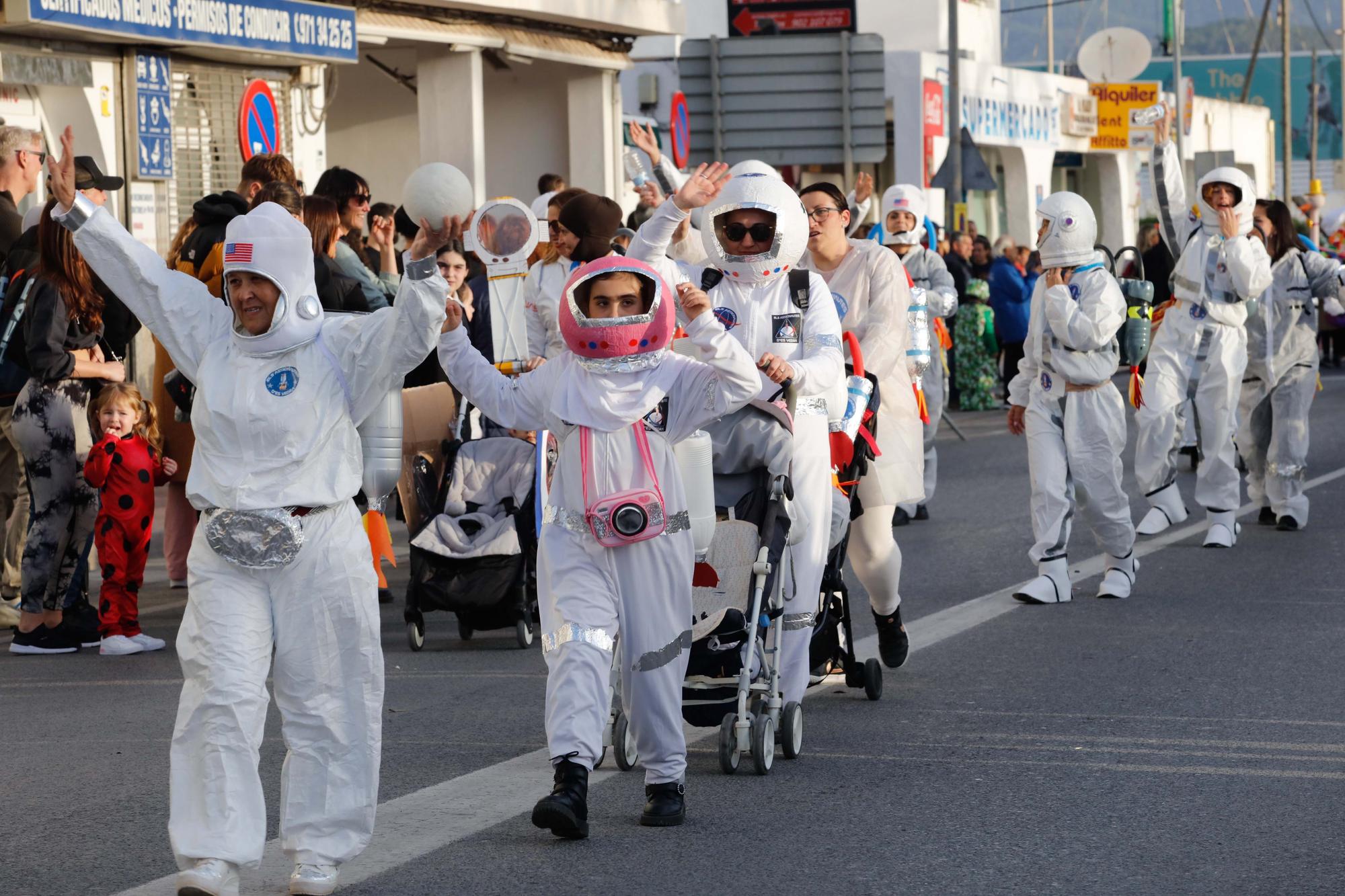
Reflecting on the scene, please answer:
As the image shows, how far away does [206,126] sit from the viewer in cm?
1841

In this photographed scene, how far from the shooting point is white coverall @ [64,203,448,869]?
5176 mm

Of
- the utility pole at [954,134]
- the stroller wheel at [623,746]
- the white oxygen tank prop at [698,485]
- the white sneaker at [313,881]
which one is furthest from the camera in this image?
the utility pole at [954,134]

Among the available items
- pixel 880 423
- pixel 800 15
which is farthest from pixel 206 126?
pixel 800 15

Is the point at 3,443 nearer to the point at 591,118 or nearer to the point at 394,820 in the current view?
the point at 394,820

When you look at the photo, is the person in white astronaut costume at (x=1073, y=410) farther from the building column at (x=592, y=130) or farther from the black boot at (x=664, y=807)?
the building column at (x=592, y=130)

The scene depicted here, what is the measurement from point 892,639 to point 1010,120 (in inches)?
1205

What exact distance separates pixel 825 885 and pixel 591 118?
1998 cm

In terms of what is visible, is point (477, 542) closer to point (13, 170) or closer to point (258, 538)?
point (13, 170)

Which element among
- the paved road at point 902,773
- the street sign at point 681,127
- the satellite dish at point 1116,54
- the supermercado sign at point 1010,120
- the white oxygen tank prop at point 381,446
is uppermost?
the satellite dish at point 1116,54

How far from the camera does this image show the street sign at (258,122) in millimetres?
15172

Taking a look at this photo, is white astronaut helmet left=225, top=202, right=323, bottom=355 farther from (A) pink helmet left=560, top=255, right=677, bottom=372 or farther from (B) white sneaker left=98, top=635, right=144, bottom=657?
(B) white sneaker left=98, top=635, right=144, bottom=657

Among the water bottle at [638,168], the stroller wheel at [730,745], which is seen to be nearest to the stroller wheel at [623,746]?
the stroller wheel at [730,745]

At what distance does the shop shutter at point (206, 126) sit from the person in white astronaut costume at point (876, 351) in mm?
10895

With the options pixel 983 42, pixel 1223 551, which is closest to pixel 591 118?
pixel 1223 551
